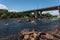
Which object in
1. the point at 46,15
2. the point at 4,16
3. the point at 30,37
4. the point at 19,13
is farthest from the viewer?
the point at 46,15

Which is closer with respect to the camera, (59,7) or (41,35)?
(41,35)

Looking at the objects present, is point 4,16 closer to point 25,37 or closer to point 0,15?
point 0,15

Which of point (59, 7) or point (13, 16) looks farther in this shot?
point (13, 16)

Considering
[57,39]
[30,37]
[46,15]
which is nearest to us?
[57,39]

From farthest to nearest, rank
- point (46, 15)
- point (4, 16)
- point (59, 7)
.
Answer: point (46, 15) → point (4, 16) → point (59, 7)

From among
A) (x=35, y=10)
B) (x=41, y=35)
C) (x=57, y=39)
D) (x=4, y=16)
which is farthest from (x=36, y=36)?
(x=4, y=16)

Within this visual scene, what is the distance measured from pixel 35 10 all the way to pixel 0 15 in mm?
27452

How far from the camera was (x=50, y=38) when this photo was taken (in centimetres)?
1467

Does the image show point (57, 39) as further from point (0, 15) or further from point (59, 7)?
point (0, 15)

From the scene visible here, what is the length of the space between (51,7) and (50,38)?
2590 inches

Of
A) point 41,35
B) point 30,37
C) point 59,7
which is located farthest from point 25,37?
point 59,7

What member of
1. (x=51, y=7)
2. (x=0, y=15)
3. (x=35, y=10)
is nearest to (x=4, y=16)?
(x=0, y=15)

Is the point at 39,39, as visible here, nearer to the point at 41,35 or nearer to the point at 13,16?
the point at 41,35

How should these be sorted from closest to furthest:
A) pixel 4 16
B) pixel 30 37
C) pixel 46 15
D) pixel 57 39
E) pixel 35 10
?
pixel 57 39 → pixel 30 37 → pixel 35 10 → pixel 4 16 → pixel 46 15
